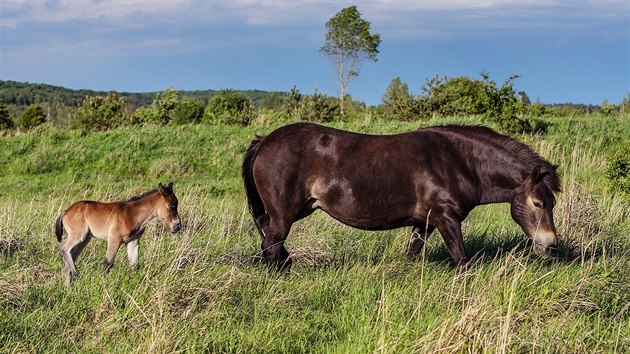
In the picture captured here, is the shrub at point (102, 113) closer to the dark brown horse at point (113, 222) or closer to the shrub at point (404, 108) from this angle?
the shrub at point (404, 108)

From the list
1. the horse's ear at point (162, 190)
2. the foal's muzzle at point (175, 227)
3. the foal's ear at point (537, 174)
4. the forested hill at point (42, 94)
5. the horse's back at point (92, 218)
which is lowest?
the forested hill at point (42, 94)

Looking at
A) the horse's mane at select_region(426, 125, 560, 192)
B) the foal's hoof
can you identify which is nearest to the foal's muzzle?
the foal's hoof

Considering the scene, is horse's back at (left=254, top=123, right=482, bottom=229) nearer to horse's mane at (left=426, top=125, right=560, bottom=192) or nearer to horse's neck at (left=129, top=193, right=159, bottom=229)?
horse's mane at (left=426, top=125, right=560, bottom=192)

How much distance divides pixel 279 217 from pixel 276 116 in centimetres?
1673

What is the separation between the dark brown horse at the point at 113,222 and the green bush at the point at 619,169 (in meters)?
8.09

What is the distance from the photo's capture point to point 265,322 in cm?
496

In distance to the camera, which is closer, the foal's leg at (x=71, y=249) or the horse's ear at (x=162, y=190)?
the foal's leg at (x=71, y=249)

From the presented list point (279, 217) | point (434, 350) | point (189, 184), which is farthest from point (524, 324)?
point (189, 184)

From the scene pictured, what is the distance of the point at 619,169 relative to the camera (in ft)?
37.6

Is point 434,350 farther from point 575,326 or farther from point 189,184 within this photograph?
point 189,184

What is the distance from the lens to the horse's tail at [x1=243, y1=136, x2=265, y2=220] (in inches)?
294

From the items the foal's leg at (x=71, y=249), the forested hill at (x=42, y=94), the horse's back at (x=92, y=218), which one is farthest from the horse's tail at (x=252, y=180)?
the forested hill at (x=42, y=94)

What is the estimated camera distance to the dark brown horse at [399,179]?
6.81m

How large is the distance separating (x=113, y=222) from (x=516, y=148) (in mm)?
4176
